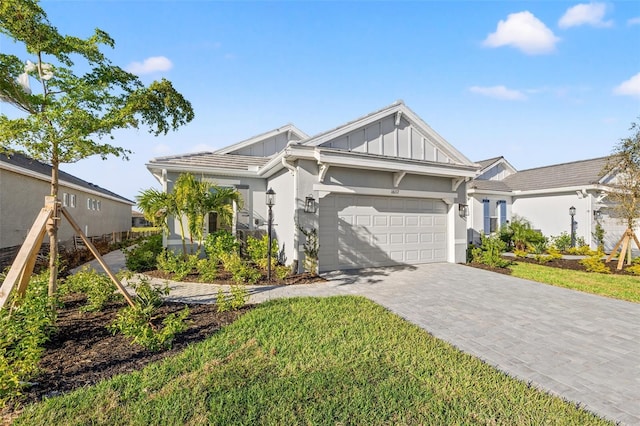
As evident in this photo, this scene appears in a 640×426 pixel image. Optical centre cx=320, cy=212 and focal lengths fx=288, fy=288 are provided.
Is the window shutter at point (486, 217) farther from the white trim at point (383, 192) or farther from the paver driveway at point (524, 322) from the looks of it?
the paver driveway at point (524, 322)

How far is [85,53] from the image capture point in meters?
5.17

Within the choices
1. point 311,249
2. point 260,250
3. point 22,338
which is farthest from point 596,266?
point 22,338

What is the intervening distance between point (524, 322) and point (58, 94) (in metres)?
9.39

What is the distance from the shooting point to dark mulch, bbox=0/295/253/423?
10.6ft

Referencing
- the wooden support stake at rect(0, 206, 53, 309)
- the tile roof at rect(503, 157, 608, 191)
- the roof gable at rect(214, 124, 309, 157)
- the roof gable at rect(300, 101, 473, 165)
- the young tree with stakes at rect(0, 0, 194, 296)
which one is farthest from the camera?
the tile roof at rect(503, 157, 608, 191)

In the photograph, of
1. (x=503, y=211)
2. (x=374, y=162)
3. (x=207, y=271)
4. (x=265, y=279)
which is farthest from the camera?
(x=503, y=211)

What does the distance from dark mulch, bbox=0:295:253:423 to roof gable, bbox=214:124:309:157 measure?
938cm

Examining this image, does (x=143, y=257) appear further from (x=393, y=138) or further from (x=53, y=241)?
(x=393, y=138)

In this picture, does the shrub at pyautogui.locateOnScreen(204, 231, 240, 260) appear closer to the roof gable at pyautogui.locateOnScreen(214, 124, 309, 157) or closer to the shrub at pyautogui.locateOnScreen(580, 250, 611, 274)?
the roof gable at pyautogui.locateOnScreen(214, 124, 309, 157)

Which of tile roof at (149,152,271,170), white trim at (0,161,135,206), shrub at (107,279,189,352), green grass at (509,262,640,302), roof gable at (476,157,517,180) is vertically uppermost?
roof gable at (476,157,517,180)

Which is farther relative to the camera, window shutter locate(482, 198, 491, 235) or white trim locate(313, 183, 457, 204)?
window shutter locate(482, 198, 491, 235)

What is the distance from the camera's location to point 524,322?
A: 5262 mm

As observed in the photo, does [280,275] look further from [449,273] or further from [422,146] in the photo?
[422,146]

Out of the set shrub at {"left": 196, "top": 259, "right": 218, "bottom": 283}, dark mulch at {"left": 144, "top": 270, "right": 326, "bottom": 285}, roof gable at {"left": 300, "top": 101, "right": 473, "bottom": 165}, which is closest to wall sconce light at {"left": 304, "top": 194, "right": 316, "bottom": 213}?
roof gable at {"left": 300, "top": 101, "right": 473, "bottom": 165}
